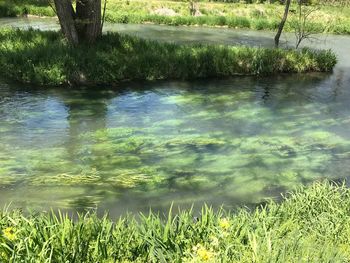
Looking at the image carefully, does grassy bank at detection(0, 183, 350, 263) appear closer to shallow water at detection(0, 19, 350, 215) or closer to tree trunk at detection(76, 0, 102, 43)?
shallow water at detection(0, 19, 350, 215)

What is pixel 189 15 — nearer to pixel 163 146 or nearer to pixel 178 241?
pixel 163 146

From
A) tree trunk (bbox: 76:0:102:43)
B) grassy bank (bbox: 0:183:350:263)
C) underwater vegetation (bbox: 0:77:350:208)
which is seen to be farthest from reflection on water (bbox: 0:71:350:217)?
tree trunk (bbox: 76:0:102:43)

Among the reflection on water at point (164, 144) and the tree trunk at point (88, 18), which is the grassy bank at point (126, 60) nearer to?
the tree trunk at point (88, 18)

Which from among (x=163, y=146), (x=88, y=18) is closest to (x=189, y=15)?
(x=88, y=18)

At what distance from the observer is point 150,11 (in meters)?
41.1

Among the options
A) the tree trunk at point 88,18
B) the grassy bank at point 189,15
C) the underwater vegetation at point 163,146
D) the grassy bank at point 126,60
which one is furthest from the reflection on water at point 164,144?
the grassy bank at point 189,15

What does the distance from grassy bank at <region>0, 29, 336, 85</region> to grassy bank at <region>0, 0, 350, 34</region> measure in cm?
1553

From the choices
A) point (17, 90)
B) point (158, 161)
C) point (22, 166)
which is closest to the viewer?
point (22, 166)

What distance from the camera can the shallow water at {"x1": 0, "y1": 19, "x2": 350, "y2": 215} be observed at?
8078mm

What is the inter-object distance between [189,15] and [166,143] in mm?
31578

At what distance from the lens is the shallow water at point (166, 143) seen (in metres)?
8.08

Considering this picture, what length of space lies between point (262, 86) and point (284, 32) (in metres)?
21.8

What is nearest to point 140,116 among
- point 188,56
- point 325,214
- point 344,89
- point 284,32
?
point 188,56

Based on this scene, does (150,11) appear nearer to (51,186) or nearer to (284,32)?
(284,32)
